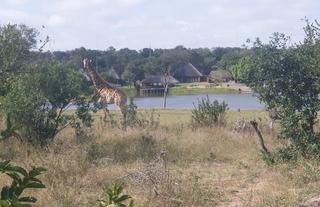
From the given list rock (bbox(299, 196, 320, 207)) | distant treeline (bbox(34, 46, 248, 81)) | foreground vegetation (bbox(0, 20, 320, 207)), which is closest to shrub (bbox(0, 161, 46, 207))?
foreground vegetation (bbox(0, 20, 320, 207))

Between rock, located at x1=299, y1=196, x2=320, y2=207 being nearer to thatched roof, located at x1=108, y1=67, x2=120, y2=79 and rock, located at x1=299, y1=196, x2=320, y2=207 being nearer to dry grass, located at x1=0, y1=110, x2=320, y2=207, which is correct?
dry grass, located at x1=0, y1=110, x2=320, y2=207

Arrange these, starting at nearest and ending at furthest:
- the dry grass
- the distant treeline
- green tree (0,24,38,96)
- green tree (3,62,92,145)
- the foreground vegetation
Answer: the dry grass → the foreground vegetation → green tree (3,62,92,145) → green tree (0,24,38,96) → the distant treeline

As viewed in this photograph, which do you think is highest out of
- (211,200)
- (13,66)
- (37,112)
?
(13,66)

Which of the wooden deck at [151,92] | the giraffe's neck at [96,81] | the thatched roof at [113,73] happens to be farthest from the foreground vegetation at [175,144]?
the thatched roof at [113,73]

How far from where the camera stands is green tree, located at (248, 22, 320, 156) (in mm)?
10875

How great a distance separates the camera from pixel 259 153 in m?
12.1

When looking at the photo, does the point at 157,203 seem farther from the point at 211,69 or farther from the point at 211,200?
the point at 211,69

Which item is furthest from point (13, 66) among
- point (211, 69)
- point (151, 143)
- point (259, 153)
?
point (211, 69)

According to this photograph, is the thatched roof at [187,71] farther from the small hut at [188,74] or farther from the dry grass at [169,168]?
the dry grass at [169,168]

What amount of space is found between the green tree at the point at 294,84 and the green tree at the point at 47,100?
13.3ft

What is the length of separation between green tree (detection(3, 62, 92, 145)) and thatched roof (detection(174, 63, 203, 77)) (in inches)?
2261

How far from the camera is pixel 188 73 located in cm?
7069

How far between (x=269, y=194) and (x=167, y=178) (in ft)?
4.57

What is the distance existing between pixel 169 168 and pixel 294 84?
2865 millimetres
